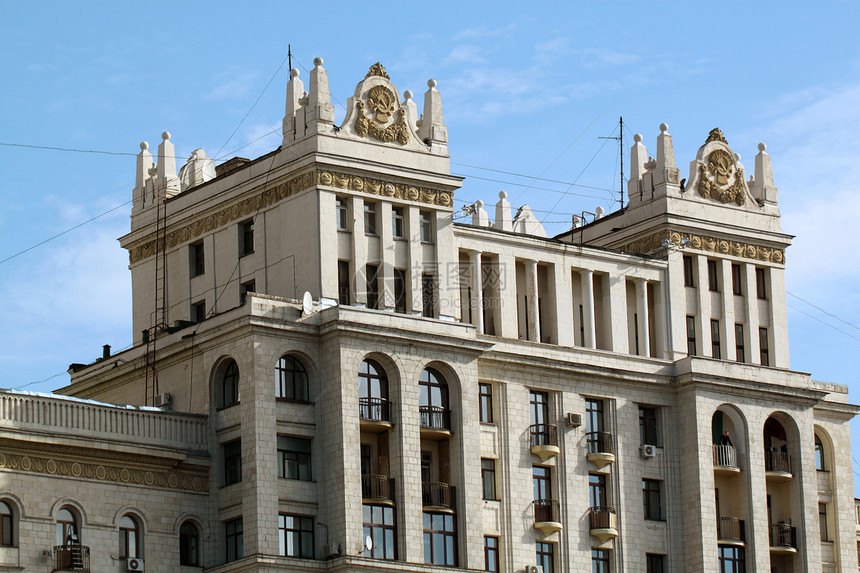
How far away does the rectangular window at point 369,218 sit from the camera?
71.4m

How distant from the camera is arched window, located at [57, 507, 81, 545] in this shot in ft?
213

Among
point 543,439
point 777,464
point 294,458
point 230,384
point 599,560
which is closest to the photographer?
point 294,458

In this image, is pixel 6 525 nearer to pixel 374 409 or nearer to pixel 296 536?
pixel 296 536

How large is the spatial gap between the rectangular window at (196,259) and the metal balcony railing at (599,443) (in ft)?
48.4

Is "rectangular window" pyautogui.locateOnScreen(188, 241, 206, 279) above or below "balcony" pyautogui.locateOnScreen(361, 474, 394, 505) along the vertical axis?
above

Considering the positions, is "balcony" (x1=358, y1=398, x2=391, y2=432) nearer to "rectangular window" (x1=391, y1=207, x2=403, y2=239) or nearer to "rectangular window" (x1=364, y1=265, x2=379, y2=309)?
"rectangular window" (x1=364, y1=265, x2=379, y2=309)

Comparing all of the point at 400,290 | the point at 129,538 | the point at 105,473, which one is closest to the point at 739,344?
the point at 400,290

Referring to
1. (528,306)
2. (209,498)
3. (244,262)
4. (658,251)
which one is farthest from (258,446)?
(658,251)

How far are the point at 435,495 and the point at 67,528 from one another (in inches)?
471

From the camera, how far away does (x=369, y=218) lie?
71625 mm

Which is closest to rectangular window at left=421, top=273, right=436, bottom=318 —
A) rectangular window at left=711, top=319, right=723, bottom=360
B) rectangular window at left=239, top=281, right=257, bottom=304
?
rectangular window at left=239, top=281, right=257, bottom=304

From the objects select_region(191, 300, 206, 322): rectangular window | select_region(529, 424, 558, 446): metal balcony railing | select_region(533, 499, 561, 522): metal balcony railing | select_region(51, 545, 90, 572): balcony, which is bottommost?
select_region(51, 545, 90, 572): balcony

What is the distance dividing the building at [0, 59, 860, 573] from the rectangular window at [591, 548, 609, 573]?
7 cm

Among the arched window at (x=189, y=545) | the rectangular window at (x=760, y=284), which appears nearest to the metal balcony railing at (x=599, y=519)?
the rectangular window at (x=760, y=284)
